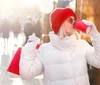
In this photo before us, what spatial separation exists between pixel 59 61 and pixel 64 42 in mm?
93

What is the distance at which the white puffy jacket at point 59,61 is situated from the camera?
1095 millimetres

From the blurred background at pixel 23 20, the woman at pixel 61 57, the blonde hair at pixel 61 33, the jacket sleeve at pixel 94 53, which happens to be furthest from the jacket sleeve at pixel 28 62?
the blurred background at pixel 23 20

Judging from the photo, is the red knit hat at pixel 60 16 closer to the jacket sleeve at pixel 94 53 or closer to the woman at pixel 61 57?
the woman at pixel 61 57

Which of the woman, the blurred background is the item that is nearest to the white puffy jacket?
the woman

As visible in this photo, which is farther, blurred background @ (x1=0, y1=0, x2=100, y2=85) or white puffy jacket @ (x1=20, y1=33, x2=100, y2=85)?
blurred background @ (x1=0, y1=0, x2=100, y2=85)

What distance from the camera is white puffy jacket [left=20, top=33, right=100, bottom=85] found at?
109 centimetres

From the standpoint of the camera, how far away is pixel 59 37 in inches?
43.1

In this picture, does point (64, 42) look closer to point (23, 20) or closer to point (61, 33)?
point (61, 33)

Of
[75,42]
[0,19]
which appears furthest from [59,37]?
[0,19]

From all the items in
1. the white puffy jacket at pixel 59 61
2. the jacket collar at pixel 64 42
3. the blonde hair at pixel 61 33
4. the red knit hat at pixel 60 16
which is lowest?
the white puffy jacket at pixel 59 61

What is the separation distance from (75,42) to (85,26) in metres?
0.14

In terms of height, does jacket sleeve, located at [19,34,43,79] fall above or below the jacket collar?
below

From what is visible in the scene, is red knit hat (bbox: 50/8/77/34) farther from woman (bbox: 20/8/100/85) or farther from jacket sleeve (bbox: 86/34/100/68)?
jacket sleeve (bbox: 86/34/100/68)

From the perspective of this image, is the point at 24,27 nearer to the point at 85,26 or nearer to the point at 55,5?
the point at 55,5
